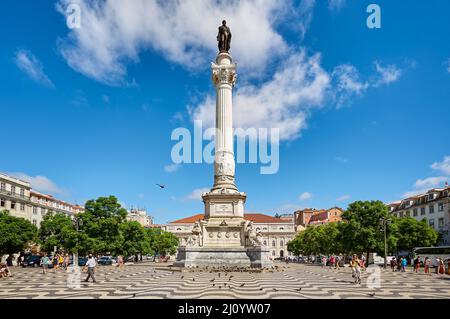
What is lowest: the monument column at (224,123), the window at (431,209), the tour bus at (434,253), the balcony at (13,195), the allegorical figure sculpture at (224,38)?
the tour bus at (434,253)

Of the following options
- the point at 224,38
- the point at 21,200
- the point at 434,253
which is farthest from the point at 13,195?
the point at 434,253

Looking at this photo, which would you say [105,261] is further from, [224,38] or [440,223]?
[440,223]

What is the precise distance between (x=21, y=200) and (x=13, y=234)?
2521 cm

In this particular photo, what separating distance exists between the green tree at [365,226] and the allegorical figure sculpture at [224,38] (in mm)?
27206

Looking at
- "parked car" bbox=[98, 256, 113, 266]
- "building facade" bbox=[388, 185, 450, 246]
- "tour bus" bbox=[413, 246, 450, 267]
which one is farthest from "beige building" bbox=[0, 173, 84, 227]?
"building facade" bbox=[388, 185, 450, 246]

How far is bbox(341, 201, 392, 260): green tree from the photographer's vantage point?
51.1 m

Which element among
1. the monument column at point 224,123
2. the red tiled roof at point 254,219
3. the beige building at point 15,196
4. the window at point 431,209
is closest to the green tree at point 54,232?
the beige building at point 15,196

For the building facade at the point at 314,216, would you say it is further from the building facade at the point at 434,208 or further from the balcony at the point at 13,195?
the balcony at the point at 13,195

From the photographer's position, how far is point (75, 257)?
50.7 metres

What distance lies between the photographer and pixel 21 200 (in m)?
74.9

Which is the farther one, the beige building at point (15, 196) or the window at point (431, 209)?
the window at point (431, 209)

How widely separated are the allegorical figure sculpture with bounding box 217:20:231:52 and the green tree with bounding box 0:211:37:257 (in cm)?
3650

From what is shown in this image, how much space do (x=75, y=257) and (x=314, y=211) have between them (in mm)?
132690

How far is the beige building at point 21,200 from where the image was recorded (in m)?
70.1
